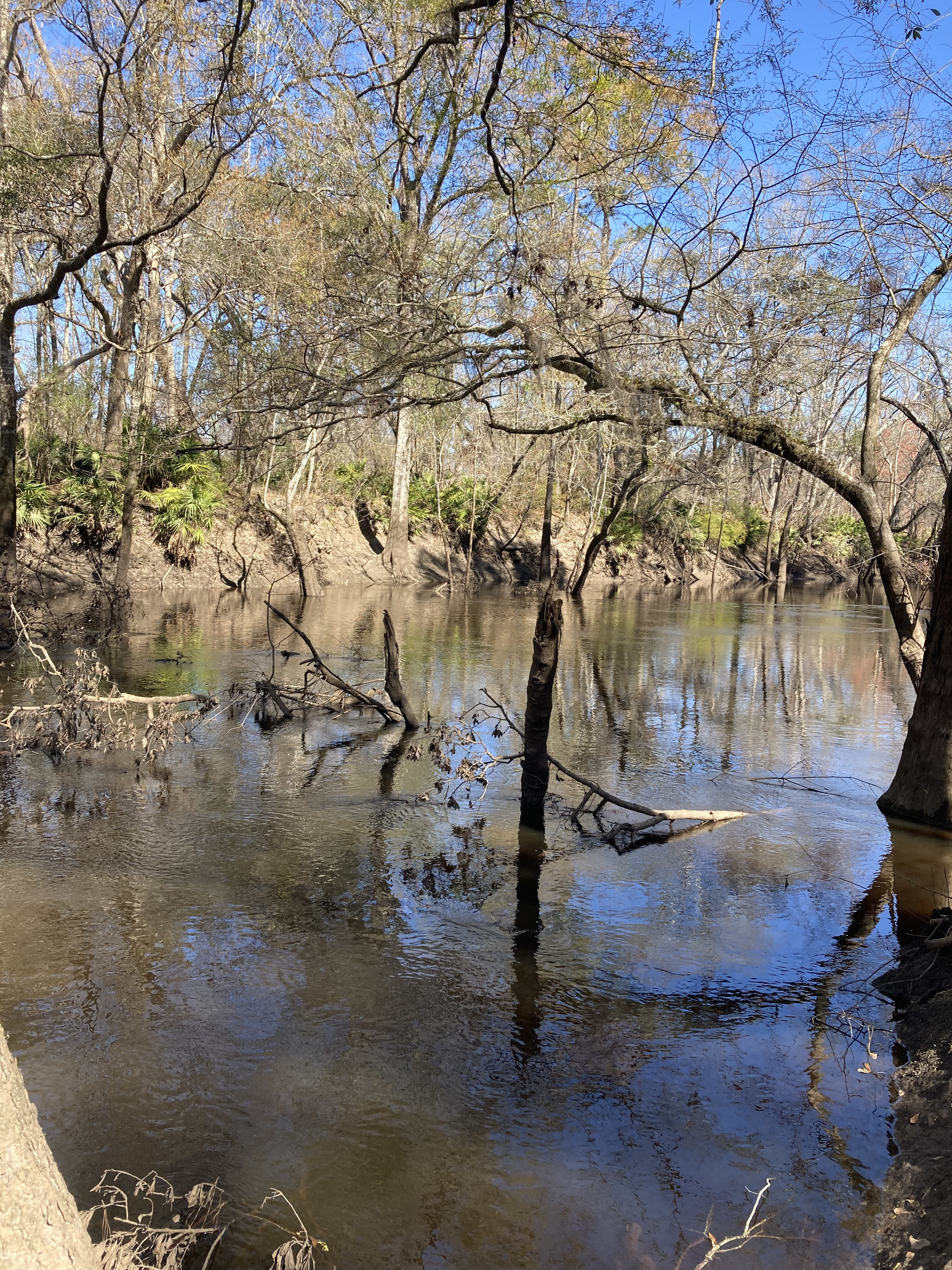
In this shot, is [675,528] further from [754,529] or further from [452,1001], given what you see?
[452,1001]

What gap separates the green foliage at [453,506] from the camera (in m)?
36.6

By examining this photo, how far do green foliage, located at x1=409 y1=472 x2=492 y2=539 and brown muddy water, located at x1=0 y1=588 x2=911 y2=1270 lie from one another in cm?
2671

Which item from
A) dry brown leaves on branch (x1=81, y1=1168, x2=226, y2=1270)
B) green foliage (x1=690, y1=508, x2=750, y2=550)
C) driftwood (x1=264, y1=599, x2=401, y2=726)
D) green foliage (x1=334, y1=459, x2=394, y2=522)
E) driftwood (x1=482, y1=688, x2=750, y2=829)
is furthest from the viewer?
green foliage (x1=690, y1=508, x2=750, y2=550)

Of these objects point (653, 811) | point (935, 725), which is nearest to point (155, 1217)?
point (653, 811)

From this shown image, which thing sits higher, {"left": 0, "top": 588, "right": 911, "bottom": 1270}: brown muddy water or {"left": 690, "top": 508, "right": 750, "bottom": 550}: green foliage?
{"left": 690, "top": 508, "right": 750, "bottom": 550}: green foliage

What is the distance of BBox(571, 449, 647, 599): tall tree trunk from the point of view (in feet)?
48.0

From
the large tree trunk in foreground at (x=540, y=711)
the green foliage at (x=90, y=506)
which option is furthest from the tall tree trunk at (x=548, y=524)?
the large tree trunk in foreground at (x=540, y=711)

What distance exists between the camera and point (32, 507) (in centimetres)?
2250

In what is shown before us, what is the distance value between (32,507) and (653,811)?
1992 centimetres

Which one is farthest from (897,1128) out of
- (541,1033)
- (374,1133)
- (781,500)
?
(781,500)

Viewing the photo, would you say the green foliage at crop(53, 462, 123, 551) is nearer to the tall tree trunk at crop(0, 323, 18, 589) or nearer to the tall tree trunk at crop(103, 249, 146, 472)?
the tall tree trunk at crop(103, 249, 146, 472)

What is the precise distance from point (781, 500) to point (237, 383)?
43.3 meters

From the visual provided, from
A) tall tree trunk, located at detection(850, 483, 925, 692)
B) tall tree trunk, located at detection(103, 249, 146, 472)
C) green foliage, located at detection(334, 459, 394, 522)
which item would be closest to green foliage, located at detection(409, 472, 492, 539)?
green foliage, located at detection(334, 459, 394, 522)

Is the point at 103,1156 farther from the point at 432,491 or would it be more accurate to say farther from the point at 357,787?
the point at 432,491
